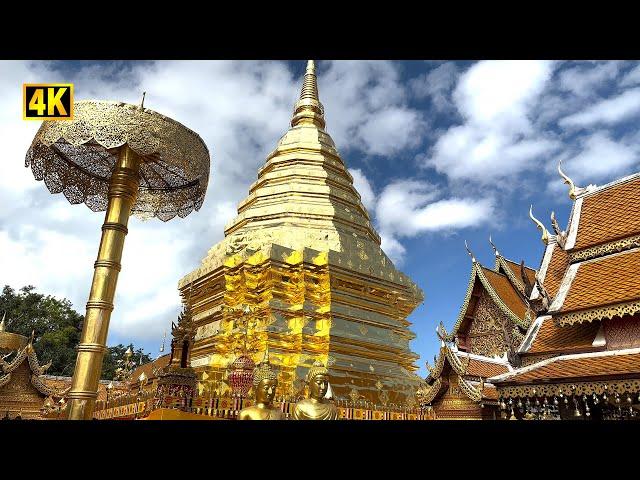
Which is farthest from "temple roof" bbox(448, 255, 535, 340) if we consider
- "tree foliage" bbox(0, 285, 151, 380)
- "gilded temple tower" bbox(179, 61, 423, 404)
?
"tree foliage" bbox(0, 285, 151, 380)

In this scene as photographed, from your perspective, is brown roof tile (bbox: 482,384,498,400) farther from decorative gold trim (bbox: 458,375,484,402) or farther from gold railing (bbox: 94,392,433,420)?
gold railing (bbox: 94,392,433,420)

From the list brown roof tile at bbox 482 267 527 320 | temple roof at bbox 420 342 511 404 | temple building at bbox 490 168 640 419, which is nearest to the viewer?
temple building at bbox 490 168 640 419

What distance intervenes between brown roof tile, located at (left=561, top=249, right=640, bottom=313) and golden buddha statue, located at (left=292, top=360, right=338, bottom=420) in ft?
10.7

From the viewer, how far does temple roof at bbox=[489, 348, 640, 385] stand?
5.25 meters

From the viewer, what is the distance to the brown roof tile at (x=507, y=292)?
45.0 ft

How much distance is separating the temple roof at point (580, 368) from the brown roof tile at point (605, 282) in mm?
603

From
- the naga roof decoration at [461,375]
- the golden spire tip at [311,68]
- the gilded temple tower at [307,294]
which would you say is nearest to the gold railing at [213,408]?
the naga roof decoration at [461,375]

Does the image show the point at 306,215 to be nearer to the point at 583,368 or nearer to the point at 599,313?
the point at 599,313

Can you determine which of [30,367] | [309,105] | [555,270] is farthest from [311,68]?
[30,367]

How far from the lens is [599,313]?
5.84m

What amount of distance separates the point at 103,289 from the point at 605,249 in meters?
6.52

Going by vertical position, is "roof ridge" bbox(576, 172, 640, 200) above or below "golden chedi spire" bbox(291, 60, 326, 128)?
below
